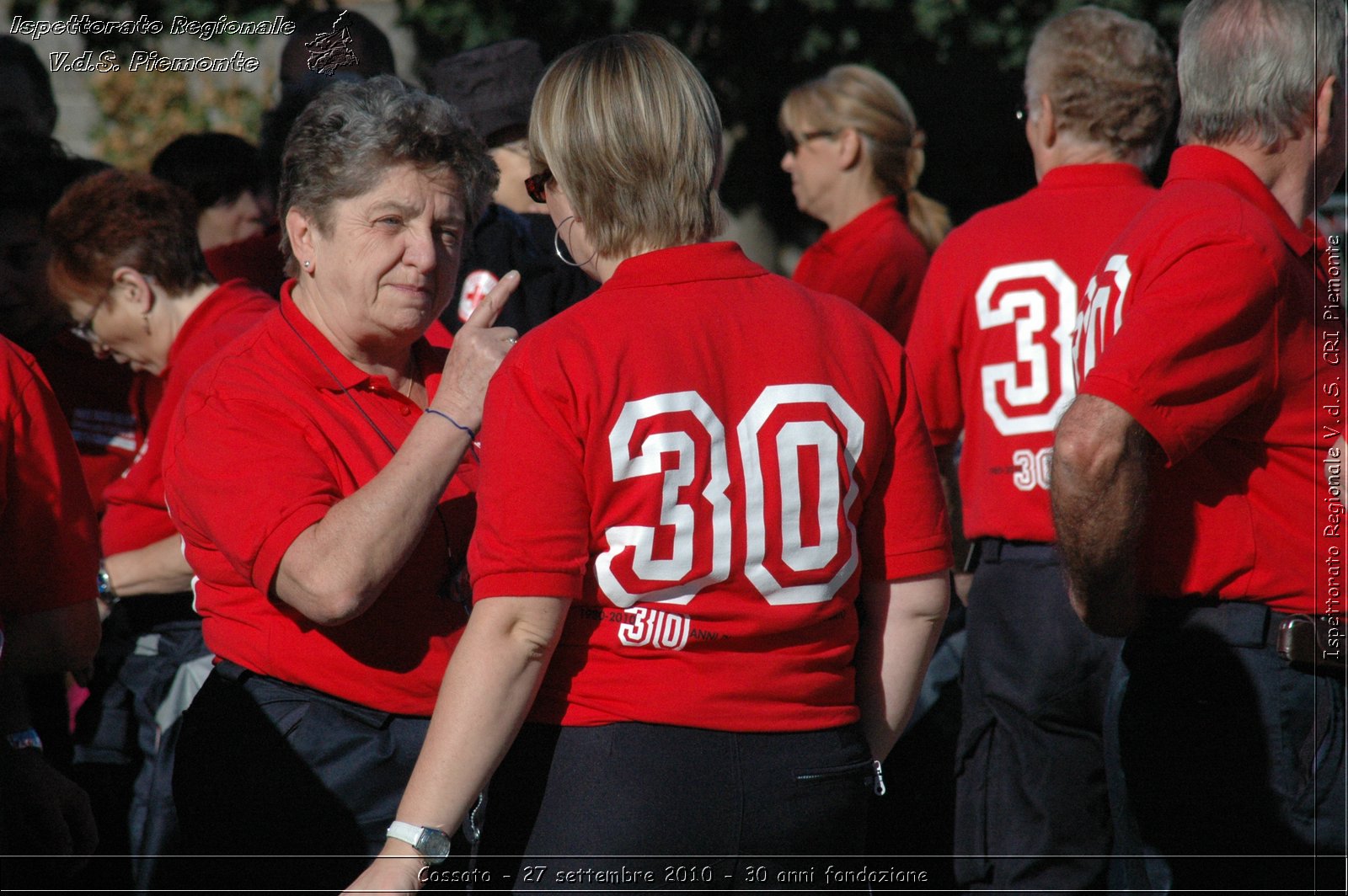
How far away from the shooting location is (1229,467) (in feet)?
7.95

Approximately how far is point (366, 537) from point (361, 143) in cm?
79

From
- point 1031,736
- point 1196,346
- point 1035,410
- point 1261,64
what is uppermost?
point 1261,64

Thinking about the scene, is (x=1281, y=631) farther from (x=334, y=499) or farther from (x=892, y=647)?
(x=334, y=499)

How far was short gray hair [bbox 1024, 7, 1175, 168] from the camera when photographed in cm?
350

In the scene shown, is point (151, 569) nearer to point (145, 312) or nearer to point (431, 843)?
point (145, 312)

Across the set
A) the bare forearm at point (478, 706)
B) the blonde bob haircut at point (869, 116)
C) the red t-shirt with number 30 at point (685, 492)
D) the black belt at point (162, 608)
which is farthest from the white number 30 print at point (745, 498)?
the blonde bob haircut at point (869, 116)

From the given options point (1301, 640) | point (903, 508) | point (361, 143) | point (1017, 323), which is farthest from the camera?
point (1017, 323)

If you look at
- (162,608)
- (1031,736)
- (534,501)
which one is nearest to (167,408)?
(162,608)

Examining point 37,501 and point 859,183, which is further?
point 859,183

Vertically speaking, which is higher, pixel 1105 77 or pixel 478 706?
pixel 1105 77

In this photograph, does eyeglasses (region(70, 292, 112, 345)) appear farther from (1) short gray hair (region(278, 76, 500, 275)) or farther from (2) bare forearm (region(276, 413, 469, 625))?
(2) bare forearm (region(276, 413, 469, 625))

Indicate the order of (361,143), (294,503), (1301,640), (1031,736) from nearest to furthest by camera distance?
(294,503)
(1301,640)
(361,143)
(1031,736)

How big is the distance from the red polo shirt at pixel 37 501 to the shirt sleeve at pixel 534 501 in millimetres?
1054

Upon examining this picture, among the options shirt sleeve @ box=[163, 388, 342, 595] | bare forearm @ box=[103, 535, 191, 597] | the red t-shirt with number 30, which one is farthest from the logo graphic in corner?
the red t-shirt with number 30
